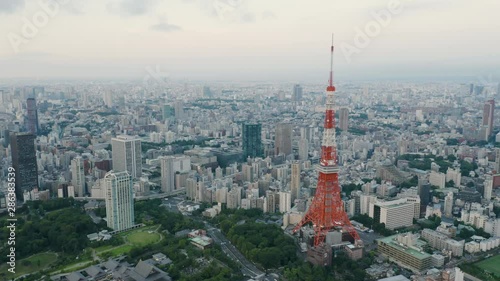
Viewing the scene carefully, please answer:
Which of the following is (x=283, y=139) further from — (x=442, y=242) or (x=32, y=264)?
→ (x=32, y=264)

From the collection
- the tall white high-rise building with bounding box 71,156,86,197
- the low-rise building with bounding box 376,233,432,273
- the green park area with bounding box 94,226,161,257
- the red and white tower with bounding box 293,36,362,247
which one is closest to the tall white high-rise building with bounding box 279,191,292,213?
the red and white tower with bounding box 293,36,362,247

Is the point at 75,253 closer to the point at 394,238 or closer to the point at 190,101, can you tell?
the point at 394,238

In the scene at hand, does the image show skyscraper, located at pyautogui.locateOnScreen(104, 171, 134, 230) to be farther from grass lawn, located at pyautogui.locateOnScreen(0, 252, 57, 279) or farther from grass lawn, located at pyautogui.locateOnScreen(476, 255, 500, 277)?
grass lawn, located at pyautogui.locateOnScreen(476, 255, 500, 277)

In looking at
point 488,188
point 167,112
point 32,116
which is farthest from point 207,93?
point 488,188

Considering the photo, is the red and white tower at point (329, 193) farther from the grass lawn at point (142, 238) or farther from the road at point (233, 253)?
the grass lawn at point (142, 238)

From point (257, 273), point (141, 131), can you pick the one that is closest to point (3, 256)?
point (257, 273)

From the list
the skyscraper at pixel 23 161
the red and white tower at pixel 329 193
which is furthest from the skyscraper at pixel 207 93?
the red and white tower at pixel 329 193
